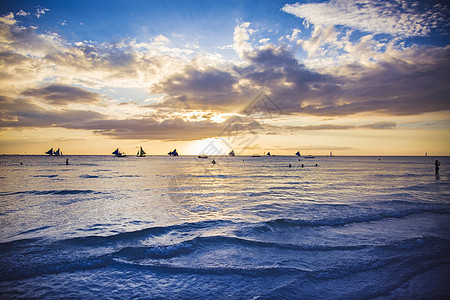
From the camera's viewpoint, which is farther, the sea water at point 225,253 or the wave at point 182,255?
the wave at point 182,255

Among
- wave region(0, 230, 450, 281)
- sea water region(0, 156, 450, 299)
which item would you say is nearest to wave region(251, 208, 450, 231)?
sea water region(0, 156, 450, 299)

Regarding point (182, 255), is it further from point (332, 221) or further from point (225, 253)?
point (332, 221)

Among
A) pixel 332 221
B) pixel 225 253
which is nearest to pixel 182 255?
pixel 225 253

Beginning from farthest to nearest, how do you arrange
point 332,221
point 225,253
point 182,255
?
point 332,221 → point 225,253 → point 182,255

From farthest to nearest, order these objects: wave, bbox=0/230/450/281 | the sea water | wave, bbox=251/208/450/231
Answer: wave, bbox=251/208/450/231
wave, bbox=0/230/450/281
the sea water

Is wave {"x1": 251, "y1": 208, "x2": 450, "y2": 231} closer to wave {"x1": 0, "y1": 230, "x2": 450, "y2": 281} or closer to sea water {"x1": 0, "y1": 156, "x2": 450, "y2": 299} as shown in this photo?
sea water {"x1": 0, "y1": 156, "x2": 450, "y2": 299}

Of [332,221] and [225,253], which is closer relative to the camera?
[225,253]

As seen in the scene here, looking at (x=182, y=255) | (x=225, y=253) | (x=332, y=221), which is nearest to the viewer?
(x=182, y=255)

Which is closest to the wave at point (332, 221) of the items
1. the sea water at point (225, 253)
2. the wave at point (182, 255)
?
the sea water at point (225, 253)

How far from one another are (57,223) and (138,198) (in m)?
7.79

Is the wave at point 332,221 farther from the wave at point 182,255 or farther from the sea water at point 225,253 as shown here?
the wave at point 182,255

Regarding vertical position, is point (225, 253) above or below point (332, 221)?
above

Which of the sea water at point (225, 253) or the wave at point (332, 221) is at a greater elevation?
the sea water at point (225, 253)

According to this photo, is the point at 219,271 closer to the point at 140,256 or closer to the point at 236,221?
the point at 140,256
